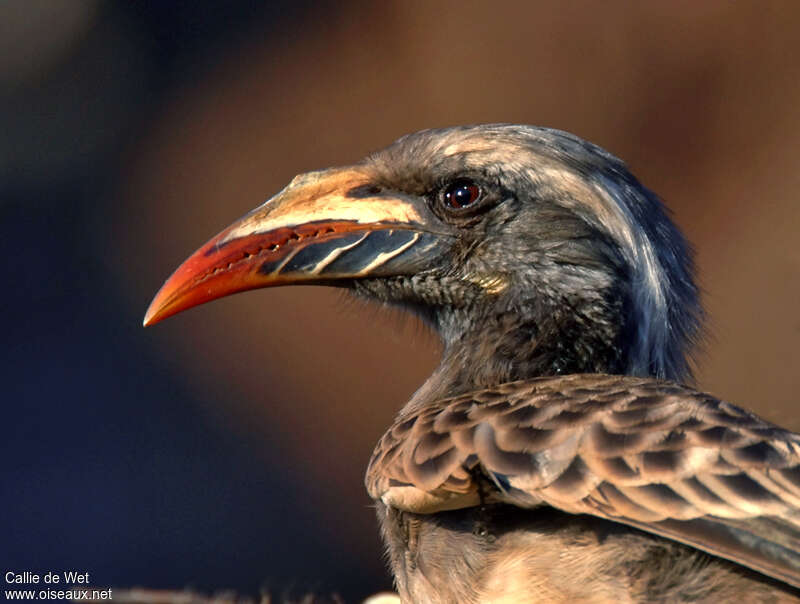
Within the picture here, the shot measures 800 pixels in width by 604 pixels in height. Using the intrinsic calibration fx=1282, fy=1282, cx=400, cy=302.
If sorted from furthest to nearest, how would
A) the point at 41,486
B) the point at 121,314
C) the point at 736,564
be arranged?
1. the point at 121,314
2. the point at 41,486
3. the point at 736,564

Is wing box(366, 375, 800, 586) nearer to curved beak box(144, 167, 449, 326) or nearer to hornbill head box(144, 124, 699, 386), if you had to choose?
hornbill head box(144, 124, 699, 386)

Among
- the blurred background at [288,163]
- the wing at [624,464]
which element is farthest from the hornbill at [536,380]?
the blurred background at [288,163]

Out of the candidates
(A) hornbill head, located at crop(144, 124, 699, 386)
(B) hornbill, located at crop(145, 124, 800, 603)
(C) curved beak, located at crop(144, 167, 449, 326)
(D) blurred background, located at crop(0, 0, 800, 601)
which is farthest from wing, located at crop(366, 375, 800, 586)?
(D) blurred background, located at crop(0, 0, 800, 601)

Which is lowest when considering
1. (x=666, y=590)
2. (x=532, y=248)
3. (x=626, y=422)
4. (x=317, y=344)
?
(x=666, y=590)

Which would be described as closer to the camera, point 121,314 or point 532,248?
point 532,248

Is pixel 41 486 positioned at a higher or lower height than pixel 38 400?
lower

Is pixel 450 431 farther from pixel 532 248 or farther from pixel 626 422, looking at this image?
pixel 532 248

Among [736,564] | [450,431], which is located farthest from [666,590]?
[450,431]
